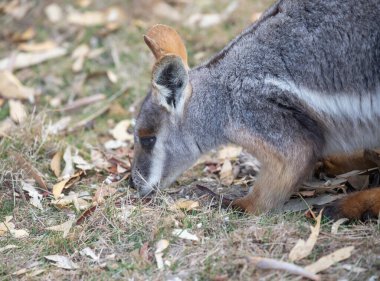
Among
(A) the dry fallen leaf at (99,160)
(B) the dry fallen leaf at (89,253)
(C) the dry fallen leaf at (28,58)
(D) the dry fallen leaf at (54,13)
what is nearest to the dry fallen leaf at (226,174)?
(A) the dry fallen leaf at (99,160)

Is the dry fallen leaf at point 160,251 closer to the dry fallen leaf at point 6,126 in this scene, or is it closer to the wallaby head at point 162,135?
the wallaby head at point 162,135

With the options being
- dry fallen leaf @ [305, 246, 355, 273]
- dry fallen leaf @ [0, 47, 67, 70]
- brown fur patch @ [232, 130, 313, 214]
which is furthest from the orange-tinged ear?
dry fallen leaf @ [0, 47, 67, 70]

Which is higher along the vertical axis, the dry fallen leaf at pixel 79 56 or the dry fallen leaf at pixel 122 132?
the dry fallen leaf at pixel 79 56

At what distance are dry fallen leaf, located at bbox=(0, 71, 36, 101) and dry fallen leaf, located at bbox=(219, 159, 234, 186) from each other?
2.56 m

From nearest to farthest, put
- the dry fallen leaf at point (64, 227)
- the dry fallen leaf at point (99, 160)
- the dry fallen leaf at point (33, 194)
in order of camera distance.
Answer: the dry fallen leaf at point (64, 227)
the dry fallen leaf at point (33, 194)
the dry fallen leaf at point (99, 160)

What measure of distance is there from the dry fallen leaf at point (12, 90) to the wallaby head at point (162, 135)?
8.24 ft

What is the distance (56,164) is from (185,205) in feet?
4.92

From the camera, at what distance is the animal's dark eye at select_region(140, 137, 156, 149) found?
Answer: 5.14m

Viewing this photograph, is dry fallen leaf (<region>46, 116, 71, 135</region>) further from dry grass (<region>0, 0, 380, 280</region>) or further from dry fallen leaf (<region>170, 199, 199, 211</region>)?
dry fallen leaf (<region>170, 199, 199, 211</region>)

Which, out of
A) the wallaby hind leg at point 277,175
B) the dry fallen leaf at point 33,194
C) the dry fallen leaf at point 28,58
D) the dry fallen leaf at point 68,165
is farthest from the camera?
the dry fallen leaf at point 28,58

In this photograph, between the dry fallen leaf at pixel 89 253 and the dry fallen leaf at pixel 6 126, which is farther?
the dry fallen leaf at pixel 6 126

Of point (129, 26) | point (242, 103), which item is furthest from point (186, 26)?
point (242, 103)

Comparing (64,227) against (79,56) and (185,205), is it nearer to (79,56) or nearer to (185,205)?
(185,205)

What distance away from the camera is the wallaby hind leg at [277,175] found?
15.2ft
